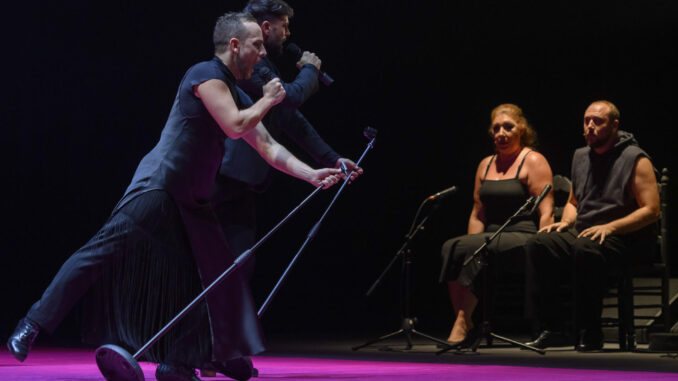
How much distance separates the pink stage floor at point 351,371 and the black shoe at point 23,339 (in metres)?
0.45

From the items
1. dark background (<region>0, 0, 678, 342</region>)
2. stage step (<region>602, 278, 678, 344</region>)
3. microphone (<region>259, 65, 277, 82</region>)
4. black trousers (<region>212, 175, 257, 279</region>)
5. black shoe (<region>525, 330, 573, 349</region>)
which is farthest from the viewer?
dark background (<region>0, 0, 678, 342</region>)

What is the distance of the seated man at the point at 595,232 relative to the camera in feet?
13.2

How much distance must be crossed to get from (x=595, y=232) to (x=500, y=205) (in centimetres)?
61

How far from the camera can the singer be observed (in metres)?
2.99

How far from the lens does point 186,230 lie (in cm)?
242

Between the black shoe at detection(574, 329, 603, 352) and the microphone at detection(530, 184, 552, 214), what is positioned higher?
the microphone at detection(530, 184, 552, 214)

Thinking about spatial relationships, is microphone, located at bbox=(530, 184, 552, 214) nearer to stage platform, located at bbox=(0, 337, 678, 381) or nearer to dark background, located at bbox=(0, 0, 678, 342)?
stage platform, located at bbox=(0, 337, 678, 381)

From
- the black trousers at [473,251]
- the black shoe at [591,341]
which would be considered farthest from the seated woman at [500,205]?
the black shoe at [591,341]

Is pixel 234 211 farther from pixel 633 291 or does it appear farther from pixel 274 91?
pixel 633 291

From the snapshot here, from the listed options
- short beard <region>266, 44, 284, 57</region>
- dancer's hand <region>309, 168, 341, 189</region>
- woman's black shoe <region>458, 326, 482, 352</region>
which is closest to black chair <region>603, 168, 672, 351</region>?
woman's black shoe <region>458, 326, 482, 352</region>

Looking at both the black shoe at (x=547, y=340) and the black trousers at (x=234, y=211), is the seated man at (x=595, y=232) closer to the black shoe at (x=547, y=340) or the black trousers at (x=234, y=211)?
the black shoe at (x=547, y=340)

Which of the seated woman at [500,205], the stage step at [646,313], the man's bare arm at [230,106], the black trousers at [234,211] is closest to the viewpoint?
the man's bare arm at [230,106]

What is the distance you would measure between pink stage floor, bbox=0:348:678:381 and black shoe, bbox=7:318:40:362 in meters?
0.45

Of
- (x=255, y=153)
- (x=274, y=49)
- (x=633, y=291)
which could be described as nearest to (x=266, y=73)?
(x=274, y=49)
